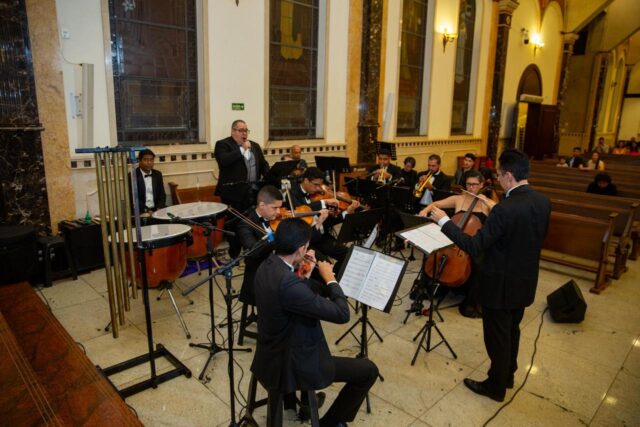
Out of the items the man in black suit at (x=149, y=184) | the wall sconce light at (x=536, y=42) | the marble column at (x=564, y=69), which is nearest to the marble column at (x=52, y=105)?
the man in black suit at (x=149, y=184)

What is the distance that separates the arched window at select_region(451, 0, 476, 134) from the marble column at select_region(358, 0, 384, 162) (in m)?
A: 3.75

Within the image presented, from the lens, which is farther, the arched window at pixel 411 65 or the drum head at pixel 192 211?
the arched window at pixel 411 65

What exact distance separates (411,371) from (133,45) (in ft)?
18.0

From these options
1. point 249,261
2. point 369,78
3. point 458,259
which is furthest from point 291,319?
point 369,78

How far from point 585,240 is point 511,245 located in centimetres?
358

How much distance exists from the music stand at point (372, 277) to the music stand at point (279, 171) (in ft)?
8.75

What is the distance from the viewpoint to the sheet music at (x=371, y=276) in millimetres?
2977

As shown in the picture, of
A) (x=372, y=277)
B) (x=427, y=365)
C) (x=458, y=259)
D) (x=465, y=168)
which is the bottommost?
(x=427, y=365)

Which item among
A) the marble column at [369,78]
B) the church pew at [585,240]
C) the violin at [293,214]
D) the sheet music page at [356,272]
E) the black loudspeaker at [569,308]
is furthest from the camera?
the marble column at [369,78]

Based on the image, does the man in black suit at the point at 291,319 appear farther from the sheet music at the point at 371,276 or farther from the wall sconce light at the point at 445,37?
the wall sconce light at the point at 445,37

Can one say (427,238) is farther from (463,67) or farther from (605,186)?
(463,67)

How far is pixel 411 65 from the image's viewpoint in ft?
34.0

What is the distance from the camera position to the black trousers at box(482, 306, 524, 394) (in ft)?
10.6

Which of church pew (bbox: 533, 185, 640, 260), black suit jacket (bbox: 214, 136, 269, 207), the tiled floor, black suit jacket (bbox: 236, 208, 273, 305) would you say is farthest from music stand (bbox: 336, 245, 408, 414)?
church pew (bbox: 533, 185, 640, 260)
